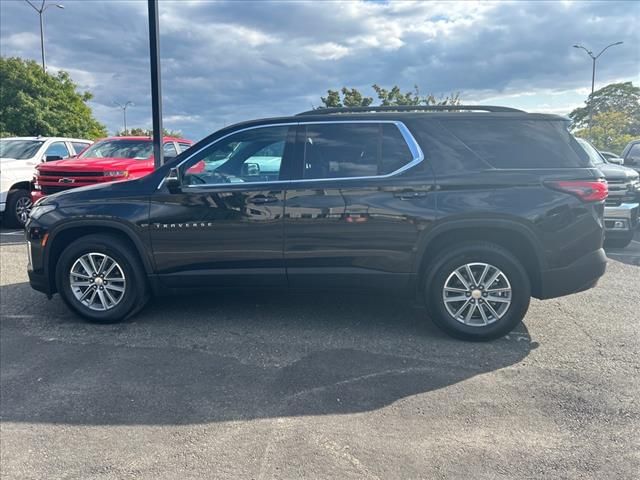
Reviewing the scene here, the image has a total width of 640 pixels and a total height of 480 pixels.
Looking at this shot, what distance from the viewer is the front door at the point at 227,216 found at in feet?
14.3

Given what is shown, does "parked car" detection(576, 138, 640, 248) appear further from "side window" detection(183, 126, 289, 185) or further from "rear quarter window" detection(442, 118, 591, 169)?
"side window" detection(183, 126, 289, 185)

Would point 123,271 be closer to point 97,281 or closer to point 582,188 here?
point 97,281

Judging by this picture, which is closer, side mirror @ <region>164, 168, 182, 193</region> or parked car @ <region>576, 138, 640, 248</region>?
side mirror @ <region>164, 168, 182, 193</region>

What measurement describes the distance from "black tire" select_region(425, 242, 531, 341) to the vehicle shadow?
0.13 metres

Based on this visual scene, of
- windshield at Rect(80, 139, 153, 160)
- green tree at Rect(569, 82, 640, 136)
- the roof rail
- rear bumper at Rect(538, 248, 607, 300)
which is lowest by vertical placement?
rear bumper at Rect(538, 248, 607, 300)

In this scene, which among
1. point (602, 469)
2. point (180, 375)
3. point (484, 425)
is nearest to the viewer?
point (602, 469)

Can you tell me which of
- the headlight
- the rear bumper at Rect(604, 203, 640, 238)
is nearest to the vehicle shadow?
the headlight

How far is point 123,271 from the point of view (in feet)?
15.1

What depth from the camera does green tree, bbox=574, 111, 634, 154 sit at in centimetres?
3819

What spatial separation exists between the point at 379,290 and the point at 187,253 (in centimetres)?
175

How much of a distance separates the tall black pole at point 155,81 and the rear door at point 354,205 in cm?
466

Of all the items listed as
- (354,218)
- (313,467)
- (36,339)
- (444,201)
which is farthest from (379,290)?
(36,339)

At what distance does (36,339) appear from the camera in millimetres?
4469

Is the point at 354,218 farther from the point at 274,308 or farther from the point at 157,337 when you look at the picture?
the point at 157,337
